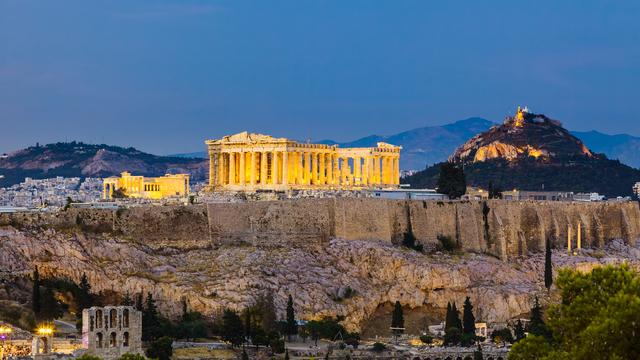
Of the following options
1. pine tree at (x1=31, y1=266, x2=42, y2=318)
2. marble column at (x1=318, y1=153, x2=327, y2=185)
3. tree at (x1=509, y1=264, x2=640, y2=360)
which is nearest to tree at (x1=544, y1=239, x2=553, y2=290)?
marble column at (x1=318, y1=153, x2=327, y2=185)

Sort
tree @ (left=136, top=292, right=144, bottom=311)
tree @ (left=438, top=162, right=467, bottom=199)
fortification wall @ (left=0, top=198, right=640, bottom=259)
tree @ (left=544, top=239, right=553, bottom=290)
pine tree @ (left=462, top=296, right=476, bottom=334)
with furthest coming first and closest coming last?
1. tree @ (left=438, top=162, right=467, bottom=199)
2. tree @ (left=544, top=239, right=553, bottom=290)
3. fortification wall @ (left=0, top=198, right=640, bottom=259)
4. pine tree @ (left=462, top=296, right=476, bottom=334)
5. tree @ (left=136, top=292, right=144, bottom=311)

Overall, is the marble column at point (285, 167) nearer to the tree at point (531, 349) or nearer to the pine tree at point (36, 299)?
the pine tree at point (36, 299)

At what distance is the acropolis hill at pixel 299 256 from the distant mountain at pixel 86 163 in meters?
70.9

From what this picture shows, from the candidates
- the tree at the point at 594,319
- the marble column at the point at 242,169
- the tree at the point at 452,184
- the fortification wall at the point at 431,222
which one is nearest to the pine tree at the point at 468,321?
the fortification wall at the point at 431,222

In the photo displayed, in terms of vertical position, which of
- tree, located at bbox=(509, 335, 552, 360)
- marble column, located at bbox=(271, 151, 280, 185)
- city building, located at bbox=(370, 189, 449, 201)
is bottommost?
tree, located at bbox=(509, 335, 552, 360)

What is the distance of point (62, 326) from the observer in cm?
6912

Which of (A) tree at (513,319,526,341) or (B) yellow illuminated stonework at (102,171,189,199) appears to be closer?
(A) tree at (513,319,526,341)

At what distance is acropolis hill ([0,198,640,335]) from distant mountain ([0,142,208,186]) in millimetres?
70886

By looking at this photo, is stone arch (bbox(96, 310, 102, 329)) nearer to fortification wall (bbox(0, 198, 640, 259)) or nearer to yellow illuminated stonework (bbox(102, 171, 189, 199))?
fortification wall (bbox(0, 198, 640, 259))

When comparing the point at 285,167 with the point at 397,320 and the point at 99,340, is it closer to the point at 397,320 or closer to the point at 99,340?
Answer: the point at 397,320

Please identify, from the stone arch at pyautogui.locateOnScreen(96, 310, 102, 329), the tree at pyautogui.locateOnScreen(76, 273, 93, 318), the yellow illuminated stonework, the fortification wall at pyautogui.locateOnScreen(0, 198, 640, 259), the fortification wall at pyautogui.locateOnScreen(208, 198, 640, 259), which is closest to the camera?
the stone arch at pyautogui.locateOnScreen(96, 310, 102, 329)

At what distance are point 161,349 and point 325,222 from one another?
2447cm

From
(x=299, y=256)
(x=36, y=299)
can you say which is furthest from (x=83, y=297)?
(x=299, y=256)

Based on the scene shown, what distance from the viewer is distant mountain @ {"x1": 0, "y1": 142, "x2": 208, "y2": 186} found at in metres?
159
